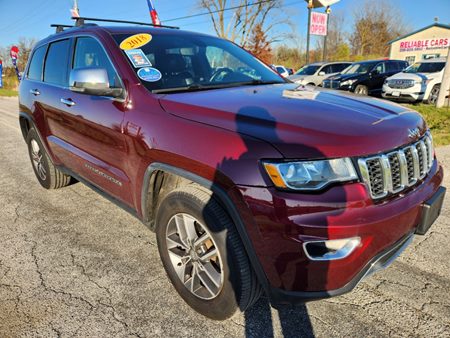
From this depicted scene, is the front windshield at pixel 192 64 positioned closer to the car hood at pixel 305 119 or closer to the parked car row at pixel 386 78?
the car hood at pixel 305 119

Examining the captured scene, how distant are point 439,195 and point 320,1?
83.4 feet

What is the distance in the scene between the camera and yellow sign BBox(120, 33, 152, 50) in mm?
2796

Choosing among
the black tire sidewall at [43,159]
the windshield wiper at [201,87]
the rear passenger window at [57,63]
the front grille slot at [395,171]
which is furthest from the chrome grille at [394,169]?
the black tire sidewall at [43,159]

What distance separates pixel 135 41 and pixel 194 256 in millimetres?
1802

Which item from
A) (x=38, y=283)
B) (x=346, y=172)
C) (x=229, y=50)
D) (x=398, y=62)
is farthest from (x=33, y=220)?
(x=398, y=62)

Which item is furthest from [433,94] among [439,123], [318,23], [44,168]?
[318,23]

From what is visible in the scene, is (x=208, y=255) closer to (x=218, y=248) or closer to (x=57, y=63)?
(x=218, y=248)

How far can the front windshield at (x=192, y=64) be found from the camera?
2.66m

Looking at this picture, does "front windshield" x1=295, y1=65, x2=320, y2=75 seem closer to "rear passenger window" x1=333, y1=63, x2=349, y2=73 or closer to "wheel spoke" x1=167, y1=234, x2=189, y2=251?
"rear passenger window" x1=333, y1=63, x2=349, y2=73

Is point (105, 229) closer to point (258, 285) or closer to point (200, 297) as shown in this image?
point (200, 297)

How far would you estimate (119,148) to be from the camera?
2.62 metres

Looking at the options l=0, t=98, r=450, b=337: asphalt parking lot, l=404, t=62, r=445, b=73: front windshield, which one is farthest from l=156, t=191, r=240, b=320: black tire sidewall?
l=404, t=62, r=445, b=73: front windshield

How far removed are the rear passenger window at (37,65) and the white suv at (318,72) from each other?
12.2m

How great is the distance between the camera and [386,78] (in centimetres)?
1336
